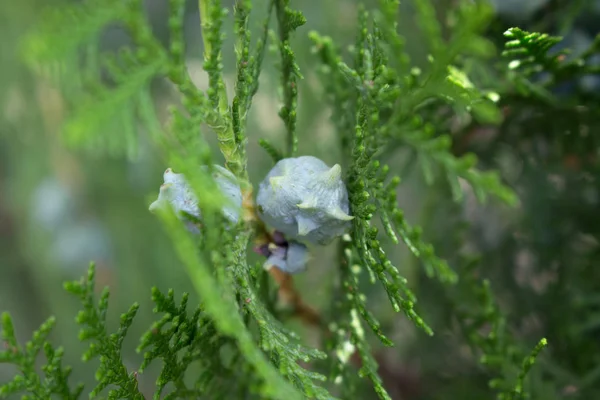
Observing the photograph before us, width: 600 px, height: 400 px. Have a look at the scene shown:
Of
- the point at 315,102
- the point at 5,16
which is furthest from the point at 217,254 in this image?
the point at 5,16

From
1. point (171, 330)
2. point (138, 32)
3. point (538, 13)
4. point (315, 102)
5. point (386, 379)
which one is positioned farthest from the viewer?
point (315, 102)

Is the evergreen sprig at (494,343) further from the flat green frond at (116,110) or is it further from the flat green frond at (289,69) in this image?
the flat green frond at (116,110)

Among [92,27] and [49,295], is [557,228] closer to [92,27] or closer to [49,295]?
[92,27]

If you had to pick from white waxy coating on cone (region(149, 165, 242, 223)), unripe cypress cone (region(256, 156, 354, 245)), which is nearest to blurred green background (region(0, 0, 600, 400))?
white waxy coating on cone (region(149, 165, 242, 223))

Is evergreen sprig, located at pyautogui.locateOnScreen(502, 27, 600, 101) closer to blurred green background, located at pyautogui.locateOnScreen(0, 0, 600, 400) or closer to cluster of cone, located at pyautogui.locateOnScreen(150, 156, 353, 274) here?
blurred green background, located at pyautogui.locateOnScreen(0, 0, 600, 400)

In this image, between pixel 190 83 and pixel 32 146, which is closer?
pixel 190 83

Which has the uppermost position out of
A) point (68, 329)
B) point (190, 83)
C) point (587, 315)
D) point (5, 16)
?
point (5, 16)

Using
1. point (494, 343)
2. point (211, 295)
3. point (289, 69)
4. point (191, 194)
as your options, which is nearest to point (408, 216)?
point (494, 343)
